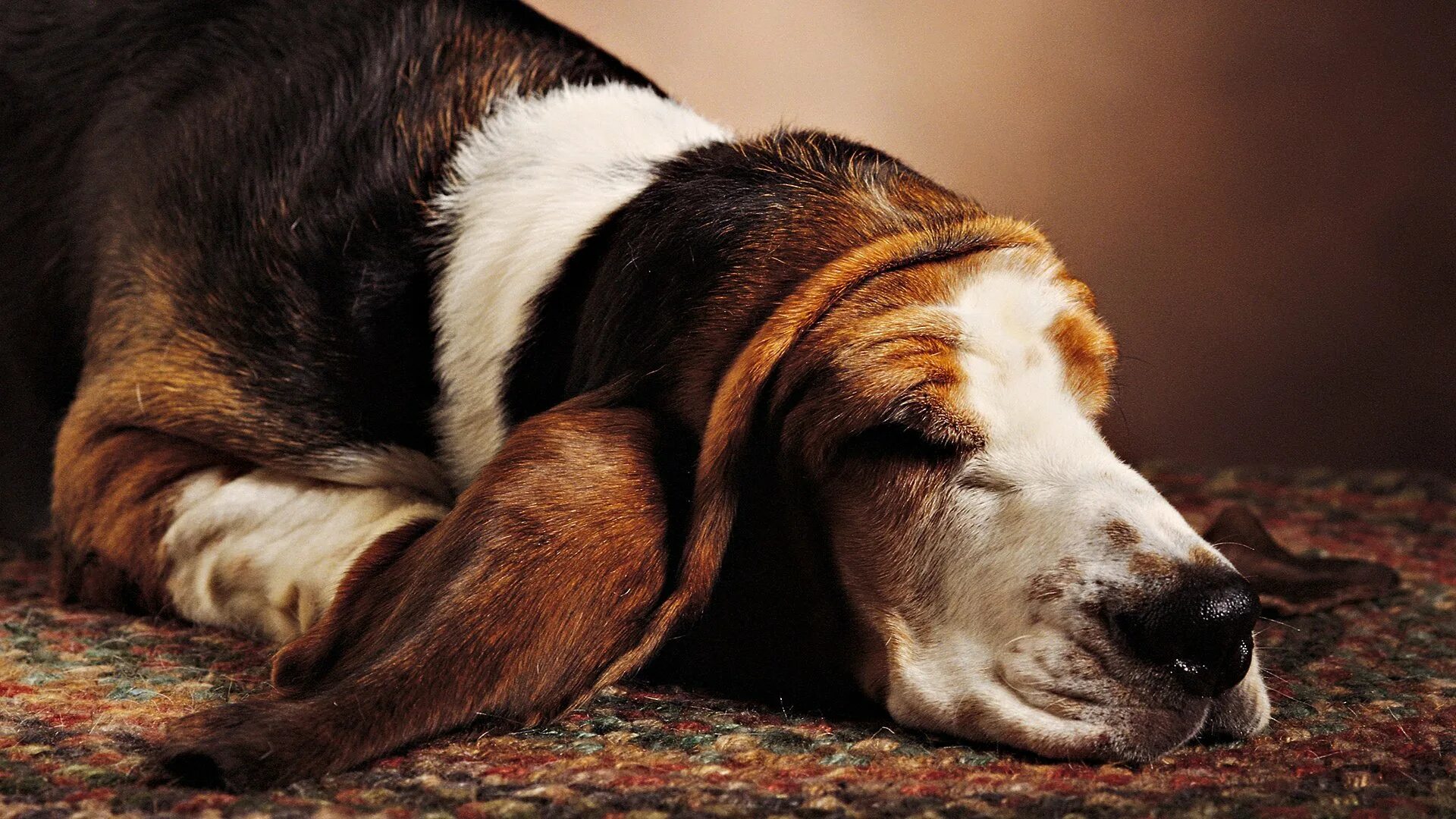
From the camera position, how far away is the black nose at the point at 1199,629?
1369 millimetres

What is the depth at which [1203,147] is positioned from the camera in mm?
3459

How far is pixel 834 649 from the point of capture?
61.9 inches

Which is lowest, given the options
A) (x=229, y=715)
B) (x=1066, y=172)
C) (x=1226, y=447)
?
(x=229, y=715)

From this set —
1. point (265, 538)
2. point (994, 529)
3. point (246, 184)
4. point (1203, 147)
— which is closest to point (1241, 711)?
point (994, 529)

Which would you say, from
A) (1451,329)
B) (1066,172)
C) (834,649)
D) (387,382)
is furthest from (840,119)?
(834,649)

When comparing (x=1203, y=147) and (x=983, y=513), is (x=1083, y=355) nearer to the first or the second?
(x=983, y=513)

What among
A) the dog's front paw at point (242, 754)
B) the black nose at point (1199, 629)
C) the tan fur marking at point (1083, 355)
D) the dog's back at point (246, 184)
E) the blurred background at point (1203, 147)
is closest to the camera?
the dog's front paw at point (242, 754)

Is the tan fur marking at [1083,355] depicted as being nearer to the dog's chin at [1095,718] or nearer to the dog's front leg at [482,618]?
the dog's chin at [1095,718]

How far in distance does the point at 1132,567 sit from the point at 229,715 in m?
0.82

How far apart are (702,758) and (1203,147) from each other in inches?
99.0

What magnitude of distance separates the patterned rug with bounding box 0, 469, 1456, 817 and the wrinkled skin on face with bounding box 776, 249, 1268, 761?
5cm

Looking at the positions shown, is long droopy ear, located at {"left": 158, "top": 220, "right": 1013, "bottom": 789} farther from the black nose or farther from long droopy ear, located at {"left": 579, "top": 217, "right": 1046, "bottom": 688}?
the black nose

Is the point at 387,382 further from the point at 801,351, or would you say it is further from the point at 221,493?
the point at 801,351

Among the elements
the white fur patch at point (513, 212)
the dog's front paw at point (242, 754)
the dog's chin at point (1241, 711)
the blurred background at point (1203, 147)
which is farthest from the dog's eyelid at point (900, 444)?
the blurred background at point (1203, 147)
